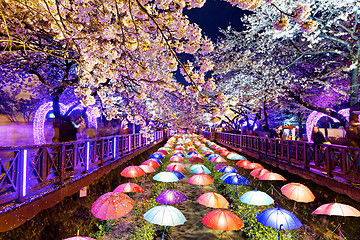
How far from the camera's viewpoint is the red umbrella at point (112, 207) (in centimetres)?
680

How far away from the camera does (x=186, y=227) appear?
1048 cm

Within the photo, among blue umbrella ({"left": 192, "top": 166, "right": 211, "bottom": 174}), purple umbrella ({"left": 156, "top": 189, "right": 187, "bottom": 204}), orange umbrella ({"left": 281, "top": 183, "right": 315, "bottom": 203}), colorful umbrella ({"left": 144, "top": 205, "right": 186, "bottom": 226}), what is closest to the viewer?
colorful umbrella ({"left": 144, "top": 205, "right": 186, "bottom": 226})

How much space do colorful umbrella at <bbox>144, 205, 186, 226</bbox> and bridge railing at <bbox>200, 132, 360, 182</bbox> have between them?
634 cm

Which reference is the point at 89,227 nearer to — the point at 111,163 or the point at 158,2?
the point at 111,163

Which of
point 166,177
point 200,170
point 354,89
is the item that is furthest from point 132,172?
point 354,89

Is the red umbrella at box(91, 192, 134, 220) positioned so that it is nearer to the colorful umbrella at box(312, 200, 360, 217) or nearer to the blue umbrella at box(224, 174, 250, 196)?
the blue umbrella at box(224, 174, 250, 196)

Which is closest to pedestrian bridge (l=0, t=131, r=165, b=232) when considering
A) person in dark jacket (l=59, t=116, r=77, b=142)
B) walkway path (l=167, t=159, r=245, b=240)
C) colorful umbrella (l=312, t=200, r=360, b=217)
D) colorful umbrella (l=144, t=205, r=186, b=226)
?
person in dark jacket (l=59, t=116, r=77, b=142)

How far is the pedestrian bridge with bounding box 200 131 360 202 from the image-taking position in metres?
7.86

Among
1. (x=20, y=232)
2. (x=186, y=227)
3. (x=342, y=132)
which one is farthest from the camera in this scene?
(x=342, y=132)

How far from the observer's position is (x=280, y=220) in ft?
22.6

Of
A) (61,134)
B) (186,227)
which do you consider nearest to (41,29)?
(61,134)

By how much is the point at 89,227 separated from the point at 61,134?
17.3 ft

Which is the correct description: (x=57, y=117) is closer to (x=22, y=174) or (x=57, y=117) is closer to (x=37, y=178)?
(x=37, y=178)

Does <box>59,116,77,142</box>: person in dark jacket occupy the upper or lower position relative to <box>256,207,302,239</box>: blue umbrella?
upper
